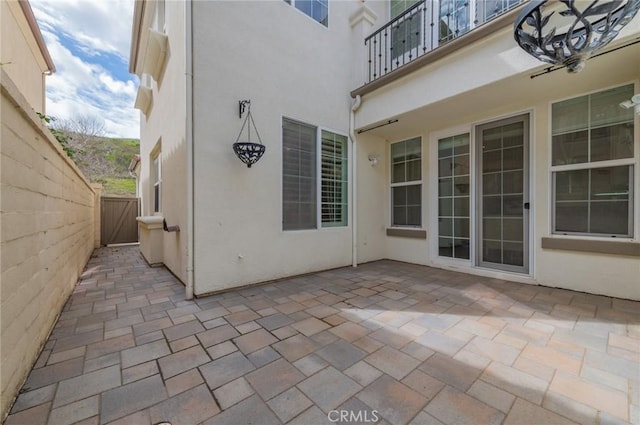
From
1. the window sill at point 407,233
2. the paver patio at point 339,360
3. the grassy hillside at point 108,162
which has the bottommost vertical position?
the paver patio at point 339,360

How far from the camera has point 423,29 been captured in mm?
4520

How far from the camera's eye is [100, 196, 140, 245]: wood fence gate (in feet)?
24.9

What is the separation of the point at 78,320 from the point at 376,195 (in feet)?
15.0

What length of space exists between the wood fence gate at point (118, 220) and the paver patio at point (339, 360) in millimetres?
5833

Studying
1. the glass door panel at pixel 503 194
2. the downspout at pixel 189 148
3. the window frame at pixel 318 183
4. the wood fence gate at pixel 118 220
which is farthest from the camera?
the wood fence gate at pixel 118 220

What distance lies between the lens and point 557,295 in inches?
122

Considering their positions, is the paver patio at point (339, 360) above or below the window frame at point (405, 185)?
below

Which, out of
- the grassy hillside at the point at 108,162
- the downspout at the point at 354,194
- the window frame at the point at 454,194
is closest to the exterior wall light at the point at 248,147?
the downspout at the point at 354,194

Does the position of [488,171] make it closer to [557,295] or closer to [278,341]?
[557,295]

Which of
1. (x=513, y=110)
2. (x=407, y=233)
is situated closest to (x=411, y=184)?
(x=407, y=233)

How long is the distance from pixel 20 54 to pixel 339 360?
7344 millimetres

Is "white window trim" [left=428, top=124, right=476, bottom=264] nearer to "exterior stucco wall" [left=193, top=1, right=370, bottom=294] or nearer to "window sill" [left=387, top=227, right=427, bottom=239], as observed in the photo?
"window sill" [left=387, top=227, right=427, bottom=239]

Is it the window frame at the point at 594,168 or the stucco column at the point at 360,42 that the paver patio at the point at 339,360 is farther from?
the stucco column at the point at 360,42

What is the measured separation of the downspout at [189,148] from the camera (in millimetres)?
2996
